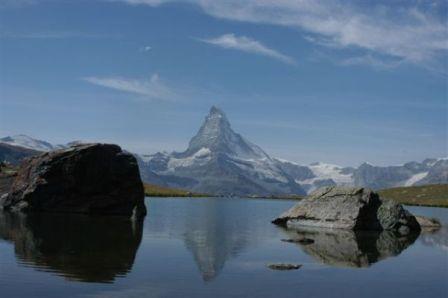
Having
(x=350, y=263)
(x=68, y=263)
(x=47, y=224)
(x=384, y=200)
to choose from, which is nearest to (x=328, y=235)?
(x=384, y=200)

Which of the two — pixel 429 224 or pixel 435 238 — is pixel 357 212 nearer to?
pixel 435 238

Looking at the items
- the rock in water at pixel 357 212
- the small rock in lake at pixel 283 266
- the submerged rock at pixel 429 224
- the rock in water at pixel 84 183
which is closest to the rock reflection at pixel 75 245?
the small rock in lake at pixel 283 266

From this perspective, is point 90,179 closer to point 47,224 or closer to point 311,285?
point 47,224

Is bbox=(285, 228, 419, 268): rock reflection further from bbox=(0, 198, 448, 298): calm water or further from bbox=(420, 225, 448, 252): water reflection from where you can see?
bbox=(420, 225, 448, 252): water reflection

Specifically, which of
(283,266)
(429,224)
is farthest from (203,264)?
(429,224)

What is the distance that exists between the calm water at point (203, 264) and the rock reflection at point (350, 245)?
116 millimetres

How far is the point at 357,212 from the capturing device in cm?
8294

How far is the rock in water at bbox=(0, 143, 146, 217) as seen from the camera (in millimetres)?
95438

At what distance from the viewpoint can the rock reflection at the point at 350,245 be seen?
4959 centimetres

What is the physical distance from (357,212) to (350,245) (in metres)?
22.2

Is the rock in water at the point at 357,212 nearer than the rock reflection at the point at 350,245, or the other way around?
the rock reflection at the point at 350,245

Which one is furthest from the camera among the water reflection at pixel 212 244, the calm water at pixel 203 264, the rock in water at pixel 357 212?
the rock in water at pixel 357 212

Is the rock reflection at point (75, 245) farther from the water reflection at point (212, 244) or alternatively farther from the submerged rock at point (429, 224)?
the submerged rock at point (429, 224)

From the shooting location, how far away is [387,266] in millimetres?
45938
